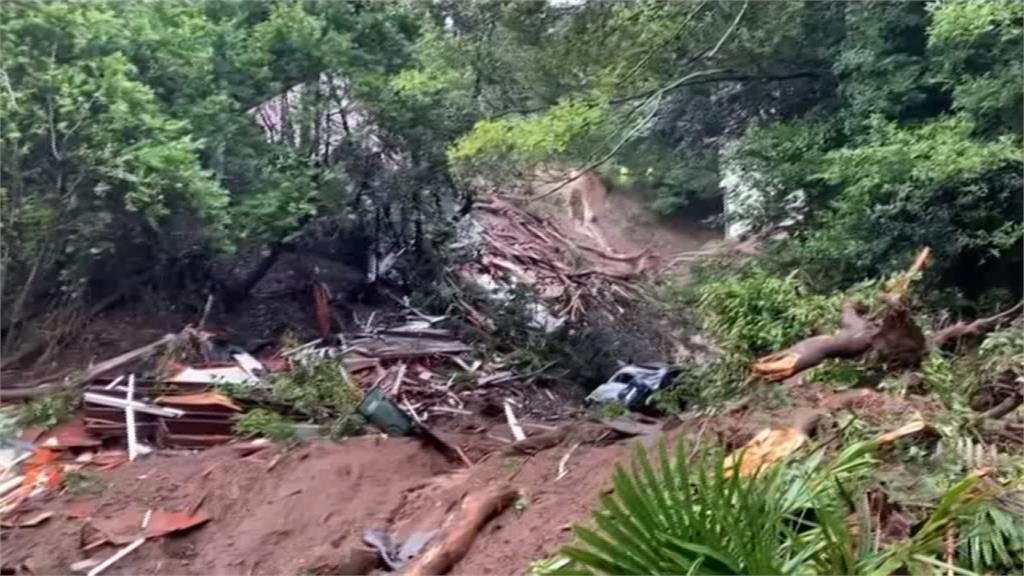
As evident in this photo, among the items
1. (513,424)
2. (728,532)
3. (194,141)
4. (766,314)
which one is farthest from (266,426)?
(728,532)

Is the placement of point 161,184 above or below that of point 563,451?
above

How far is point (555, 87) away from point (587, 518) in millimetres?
3431

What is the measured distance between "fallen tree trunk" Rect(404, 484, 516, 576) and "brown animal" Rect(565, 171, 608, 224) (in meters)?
2.76

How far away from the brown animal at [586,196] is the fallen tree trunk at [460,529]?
109 inches

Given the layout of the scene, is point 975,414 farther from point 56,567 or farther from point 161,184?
point 161,184

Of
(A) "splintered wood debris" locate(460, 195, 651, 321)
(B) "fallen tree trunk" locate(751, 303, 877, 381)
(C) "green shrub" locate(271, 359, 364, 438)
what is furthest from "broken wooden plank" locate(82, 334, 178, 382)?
(B) "fallen tree trunk" locate(751, 303, 877, 381)

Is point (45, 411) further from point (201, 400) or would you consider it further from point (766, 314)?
point (766, 314)

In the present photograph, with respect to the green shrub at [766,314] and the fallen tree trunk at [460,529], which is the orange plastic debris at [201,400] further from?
the green shrub at [766,314]

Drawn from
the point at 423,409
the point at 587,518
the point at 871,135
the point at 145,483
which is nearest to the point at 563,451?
the point at 587,518

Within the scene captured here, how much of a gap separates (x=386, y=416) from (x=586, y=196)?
1.93 m

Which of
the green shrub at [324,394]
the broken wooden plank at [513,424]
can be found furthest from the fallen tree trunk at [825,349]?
the green shrub at [324,394]

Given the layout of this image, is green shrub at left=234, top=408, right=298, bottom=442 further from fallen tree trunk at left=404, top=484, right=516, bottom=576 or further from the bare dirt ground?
fallen tree trunk at left=404, top=484, right=516, bottom=576

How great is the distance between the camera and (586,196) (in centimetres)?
618

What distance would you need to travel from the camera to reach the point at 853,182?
17.1 feet
